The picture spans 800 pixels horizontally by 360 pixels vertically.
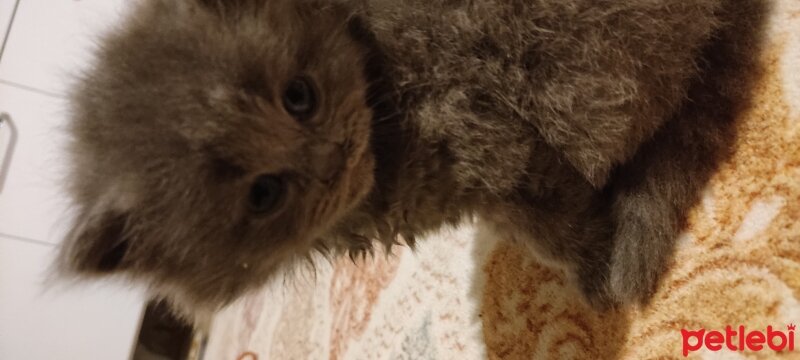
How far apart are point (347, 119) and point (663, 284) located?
0.42 meters

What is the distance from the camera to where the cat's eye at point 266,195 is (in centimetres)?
73

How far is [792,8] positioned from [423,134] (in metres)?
0.43

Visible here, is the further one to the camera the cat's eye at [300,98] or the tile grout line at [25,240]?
the tile grout line at [25,240]

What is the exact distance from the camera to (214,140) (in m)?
0.67

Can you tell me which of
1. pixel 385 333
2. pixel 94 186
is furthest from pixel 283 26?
pixel 385 333

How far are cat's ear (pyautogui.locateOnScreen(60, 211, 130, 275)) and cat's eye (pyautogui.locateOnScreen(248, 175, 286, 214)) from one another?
143mm

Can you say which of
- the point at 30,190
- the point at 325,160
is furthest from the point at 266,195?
the point at 30,190

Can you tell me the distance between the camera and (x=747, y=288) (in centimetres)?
68

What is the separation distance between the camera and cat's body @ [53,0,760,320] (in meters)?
0.68

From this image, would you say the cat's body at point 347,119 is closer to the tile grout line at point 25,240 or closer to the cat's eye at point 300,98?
the cat's eye at point 300,98

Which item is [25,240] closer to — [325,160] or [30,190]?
[30,190]

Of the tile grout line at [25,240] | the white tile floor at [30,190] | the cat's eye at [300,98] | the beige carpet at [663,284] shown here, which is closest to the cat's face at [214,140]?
the cat's eye at [300,98]

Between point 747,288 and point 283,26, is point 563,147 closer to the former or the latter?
point 747,288

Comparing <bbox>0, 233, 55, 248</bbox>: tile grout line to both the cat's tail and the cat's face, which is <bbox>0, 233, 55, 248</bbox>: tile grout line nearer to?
the cat's face
